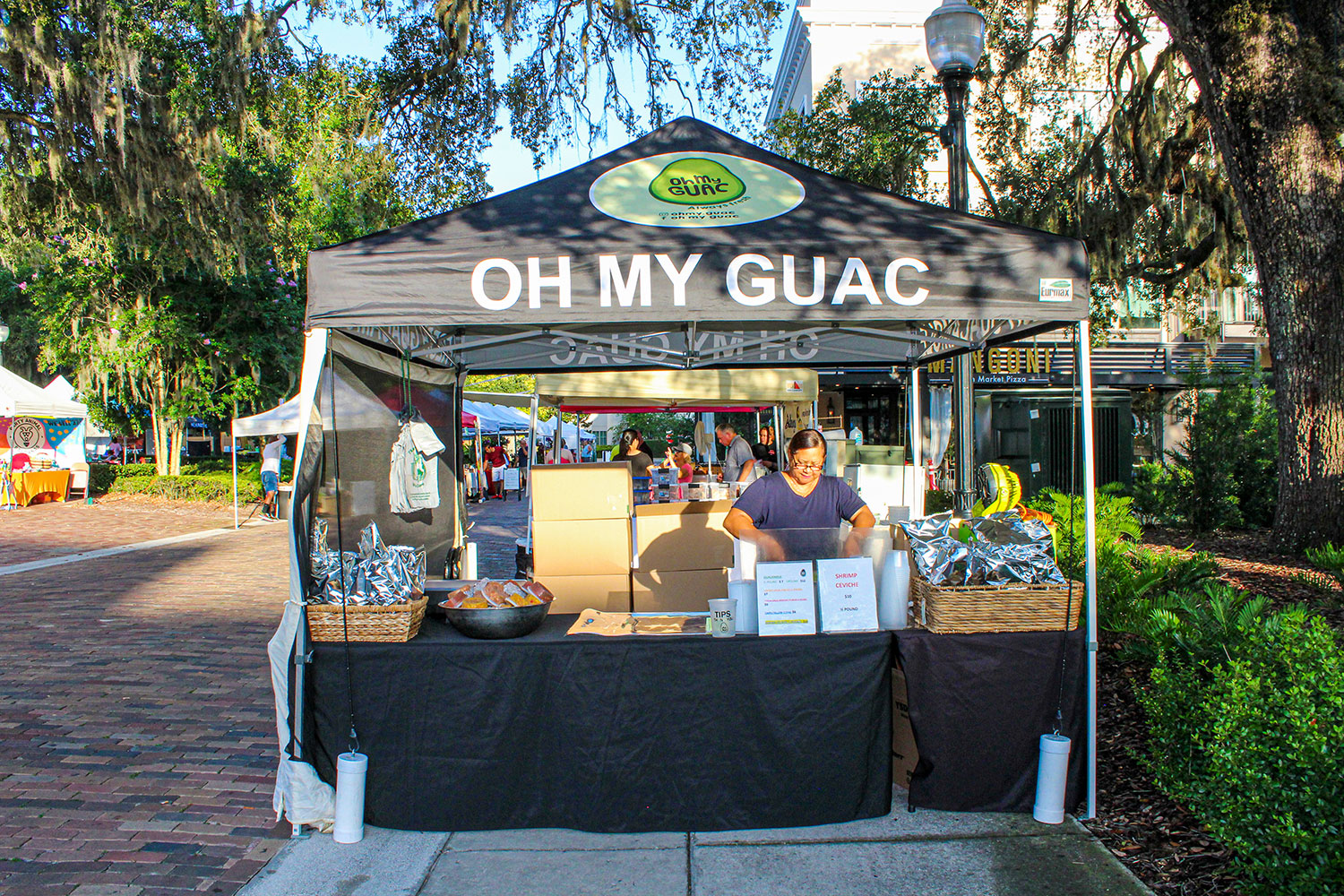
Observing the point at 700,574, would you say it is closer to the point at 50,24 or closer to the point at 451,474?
the point at 451,474

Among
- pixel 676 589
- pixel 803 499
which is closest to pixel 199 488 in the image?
pixel 676 589

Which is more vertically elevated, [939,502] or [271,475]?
[271,475]

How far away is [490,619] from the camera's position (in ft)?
12.6

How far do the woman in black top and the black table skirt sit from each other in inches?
257

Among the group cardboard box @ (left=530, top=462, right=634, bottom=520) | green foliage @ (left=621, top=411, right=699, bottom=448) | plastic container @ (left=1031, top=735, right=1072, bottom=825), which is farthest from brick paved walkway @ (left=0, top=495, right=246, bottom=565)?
green foliage @ (left=621, top=411, right=699, bottom=448)

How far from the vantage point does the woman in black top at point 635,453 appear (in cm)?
1025

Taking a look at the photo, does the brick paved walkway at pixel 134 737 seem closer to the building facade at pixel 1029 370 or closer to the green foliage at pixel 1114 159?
the building facade at pixel 1029 370

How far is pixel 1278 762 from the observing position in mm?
2846

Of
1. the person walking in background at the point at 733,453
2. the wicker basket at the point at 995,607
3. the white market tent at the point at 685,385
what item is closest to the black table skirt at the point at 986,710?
the wicker basket at the point at 995,607

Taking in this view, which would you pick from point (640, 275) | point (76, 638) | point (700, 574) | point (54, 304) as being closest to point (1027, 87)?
point (700, 574)

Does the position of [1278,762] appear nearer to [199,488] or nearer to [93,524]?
[93,524]

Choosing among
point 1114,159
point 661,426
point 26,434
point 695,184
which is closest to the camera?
point 695,184

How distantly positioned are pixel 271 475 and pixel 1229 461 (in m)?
16.7

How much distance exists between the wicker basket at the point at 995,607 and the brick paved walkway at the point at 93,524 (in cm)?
1281
